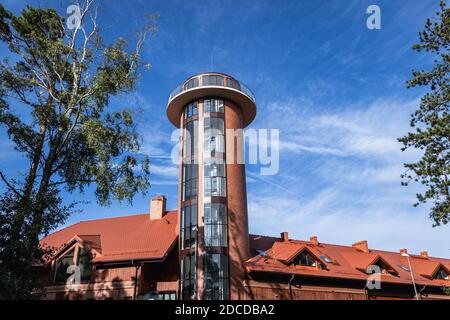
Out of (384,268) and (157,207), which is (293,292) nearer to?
(384,268)

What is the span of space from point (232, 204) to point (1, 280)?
1626cm

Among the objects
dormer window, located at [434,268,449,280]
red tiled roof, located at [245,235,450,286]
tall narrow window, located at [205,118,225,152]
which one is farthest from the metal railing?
dormer window, located at [434,268,449,280]

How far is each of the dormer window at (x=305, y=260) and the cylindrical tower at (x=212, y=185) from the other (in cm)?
416

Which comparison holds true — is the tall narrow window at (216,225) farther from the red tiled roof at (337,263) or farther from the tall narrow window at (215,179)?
the red tiled roof at (337,263)

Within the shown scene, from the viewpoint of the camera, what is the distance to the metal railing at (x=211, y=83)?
94.4 ft

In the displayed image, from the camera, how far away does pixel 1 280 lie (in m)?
12.4

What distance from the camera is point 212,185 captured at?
26.6 meters

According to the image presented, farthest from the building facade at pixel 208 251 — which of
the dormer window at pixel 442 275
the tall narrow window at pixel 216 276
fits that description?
the dormer window at pixel 442 275

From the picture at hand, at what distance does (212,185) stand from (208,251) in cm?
486

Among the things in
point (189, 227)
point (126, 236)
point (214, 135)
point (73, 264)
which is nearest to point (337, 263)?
point (189, 227)

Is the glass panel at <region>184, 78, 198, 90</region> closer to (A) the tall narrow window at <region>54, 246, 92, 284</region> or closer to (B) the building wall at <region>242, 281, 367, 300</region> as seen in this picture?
(A) the tall narrow window at <region>54, 246, 92, 284</region>
